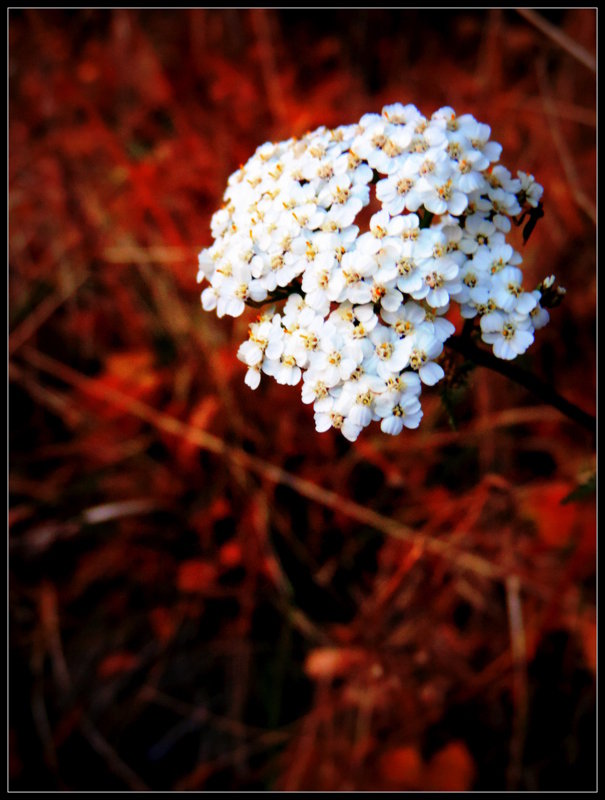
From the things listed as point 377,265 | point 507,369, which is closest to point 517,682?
point 507,369

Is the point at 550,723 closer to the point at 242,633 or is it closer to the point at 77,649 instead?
the point at 242,633

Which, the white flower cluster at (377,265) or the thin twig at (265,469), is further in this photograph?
the thin twig at (265,469)

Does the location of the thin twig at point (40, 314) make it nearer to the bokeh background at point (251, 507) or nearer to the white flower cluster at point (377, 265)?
the bokeh background at point (251, 507)

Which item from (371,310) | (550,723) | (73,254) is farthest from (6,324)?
(550,723)

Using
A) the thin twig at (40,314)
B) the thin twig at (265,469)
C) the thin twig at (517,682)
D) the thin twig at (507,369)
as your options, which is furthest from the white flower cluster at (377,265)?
the thin twig at (40,314)

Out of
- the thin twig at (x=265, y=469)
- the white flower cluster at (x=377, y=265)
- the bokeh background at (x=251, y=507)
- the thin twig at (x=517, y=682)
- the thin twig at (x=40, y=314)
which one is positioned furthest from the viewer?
the thin twig at (x=40, y=314)

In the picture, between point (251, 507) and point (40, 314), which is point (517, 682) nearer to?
point (251, 507)

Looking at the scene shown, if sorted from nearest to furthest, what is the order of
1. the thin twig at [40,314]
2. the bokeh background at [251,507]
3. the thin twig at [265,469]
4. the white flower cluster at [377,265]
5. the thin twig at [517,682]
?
1. the white flower cluster at [377,265]
2. the thin twig at [517,682]
3. the bokeh background at [251,507]
4. the thin twig at [265,469]
5. the thin twig at [40,314]
